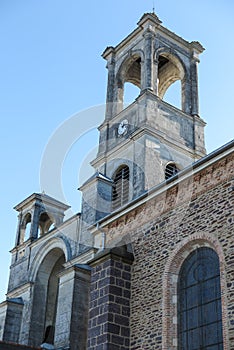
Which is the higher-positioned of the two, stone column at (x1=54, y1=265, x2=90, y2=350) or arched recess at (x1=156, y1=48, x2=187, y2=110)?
arched recess at (x1=156, y1=48, x2=187, y2=110)

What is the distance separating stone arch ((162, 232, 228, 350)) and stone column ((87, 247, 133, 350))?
1.18 metres

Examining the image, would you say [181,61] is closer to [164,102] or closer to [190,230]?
[164,102]

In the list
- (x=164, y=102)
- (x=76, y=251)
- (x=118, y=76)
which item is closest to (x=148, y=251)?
(x=76, y=251)

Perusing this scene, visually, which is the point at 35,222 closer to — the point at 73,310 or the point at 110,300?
the point at 73,310

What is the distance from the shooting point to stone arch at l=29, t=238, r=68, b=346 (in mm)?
18919

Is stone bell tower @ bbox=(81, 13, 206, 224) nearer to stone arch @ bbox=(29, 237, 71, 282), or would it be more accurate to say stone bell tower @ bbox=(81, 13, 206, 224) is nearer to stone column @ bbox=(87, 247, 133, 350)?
stone arch @ bbox=(29, 237, 71, 282)

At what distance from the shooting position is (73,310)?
14.8 meters

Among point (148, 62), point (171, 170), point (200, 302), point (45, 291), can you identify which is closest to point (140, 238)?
point (200, 302)

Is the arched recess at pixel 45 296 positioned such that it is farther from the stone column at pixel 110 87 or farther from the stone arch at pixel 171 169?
the stone column at pixel 110 87

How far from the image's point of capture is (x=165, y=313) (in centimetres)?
1041

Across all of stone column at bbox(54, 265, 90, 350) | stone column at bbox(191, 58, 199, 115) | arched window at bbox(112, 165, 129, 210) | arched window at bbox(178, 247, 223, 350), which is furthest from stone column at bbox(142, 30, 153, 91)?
arched window at bbox(178, 247, 223, 350)

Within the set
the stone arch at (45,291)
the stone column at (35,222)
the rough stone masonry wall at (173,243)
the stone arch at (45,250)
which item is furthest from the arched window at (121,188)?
the rough stone masonry wall at (173,243)

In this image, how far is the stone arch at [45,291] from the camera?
745 inches

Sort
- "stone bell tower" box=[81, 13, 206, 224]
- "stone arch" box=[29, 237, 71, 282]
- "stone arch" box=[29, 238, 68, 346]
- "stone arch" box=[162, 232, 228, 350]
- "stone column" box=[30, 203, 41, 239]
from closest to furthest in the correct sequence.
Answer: "stone arch" box=[162, 232, 228, 350] → "stone arch" box=[29, 237, 71, 282] → "stone bell tower" box=[81, 13, 206, 224] → "stone arch" box=[29, 238, 68, 346] → "stone column" box=[30, 203, 41, 239]
